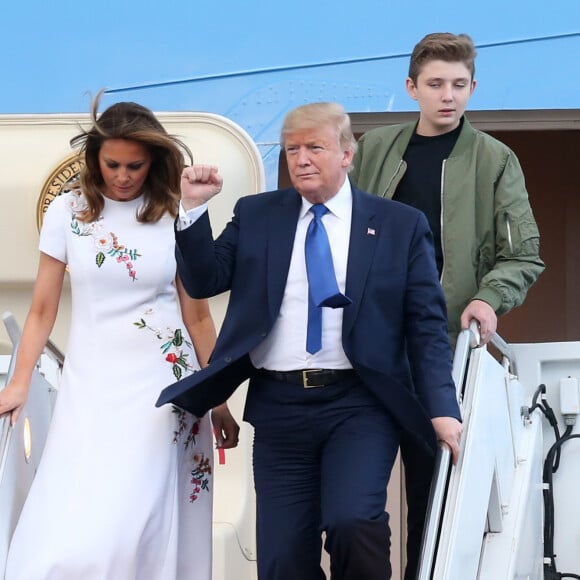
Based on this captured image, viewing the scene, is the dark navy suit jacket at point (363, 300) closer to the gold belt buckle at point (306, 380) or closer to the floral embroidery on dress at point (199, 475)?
the gold belt buckle at point (306, 380)

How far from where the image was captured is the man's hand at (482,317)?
13.1 feet

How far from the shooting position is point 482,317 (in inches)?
157

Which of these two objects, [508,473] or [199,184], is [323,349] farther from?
[508,473]

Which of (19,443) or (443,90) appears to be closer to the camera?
(19,443)

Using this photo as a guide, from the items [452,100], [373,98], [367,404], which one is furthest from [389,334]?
[373,98]

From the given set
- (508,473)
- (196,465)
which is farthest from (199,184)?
(508,473)

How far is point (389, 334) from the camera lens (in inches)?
138

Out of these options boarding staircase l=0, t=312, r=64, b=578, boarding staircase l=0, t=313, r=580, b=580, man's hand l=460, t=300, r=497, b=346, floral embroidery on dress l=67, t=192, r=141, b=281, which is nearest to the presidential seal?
boarding staircase l=0, t=313, r=580, b=580

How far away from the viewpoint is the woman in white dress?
3641 mm

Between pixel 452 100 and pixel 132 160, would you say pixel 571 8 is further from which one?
pixel 132 160

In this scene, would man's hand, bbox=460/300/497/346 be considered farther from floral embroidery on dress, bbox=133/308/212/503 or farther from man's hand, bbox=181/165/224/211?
man's hand, bbox=181/165/224/211

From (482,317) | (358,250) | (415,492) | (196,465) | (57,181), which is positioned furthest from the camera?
(57,181)

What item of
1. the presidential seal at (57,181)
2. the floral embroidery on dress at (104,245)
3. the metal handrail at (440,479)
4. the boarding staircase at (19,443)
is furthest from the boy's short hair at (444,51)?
the presidential seal at (57,181)

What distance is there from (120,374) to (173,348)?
17cm
